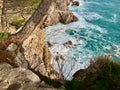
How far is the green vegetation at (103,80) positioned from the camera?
899cm

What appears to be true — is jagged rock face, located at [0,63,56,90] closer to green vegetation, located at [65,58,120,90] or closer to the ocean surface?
green vegetation, located at [65,58,120,90]

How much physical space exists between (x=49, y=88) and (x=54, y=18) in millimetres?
37226

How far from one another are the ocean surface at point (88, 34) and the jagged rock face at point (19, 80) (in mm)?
20943

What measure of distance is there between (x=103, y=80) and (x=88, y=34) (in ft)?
117

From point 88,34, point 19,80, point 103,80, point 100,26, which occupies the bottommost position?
point 100,26

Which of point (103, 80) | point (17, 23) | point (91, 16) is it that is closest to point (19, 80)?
point (103, 80)

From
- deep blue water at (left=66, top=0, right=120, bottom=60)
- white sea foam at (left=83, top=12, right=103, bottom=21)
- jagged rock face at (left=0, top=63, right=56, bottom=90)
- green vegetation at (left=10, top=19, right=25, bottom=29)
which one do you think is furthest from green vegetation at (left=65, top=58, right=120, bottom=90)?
white sea foam at (left=83, top=12, right=103, bottom=21)

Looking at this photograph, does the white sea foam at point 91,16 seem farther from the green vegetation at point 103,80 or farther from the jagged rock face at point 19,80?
the green vegetation at point 103,80

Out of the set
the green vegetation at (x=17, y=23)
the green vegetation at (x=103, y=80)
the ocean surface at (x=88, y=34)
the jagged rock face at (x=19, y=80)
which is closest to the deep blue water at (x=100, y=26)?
the ocean surface at (x=88, y=34)

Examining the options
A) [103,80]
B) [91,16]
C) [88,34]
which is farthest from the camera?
[91,16]

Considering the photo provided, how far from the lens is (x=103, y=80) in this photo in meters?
9.24

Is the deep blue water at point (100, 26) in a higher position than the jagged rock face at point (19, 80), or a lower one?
lower

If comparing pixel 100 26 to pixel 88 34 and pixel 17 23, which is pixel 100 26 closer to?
pixel 88 34

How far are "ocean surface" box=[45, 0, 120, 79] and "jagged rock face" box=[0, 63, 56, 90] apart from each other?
68.7 feet
